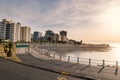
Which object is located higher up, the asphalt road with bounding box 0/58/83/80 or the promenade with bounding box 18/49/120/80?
the asphalt road with bounding box 0/58/83/80

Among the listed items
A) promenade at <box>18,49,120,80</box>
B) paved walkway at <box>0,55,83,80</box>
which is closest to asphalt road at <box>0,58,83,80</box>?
paved walkway at <box>0,55,83,80</box>

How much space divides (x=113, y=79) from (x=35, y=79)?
6.66 m

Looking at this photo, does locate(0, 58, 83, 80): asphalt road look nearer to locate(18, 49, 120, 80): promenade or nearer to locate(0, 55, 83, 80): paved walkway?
→ locate(0, 55, 83, 80): paved walkway

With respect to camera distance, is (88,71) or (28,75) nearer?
(28,75)

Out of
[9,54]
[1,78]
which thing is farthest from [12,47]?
[1,78]

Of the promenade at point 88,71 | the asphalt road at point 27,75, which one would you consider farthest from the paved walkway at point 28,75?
the promenade at point 88,71

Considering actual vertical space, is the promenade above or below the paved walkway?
below

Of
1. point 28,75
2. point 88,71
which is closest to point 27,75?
point 28,75

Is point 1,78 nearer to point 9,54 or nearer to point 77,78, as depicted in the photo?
point 77,78

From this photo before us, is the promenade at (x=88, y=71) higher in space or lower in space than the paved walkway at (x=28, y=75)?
lower

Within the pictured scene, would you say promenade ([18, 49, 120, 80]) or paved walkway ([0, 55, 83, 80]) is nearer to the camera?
paved walkway ([0, 55, 83, 80])

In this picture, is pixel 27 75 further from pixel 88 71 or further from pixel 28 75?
pixel 88 71

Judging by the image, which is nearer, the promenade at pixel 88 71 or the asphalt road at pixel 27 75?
the asphalt road at pixel 27 75

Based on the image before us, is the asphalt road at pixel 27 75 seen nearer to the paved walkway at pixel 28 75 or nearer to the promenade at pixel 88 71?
the paved walkway at pixel 28 75
